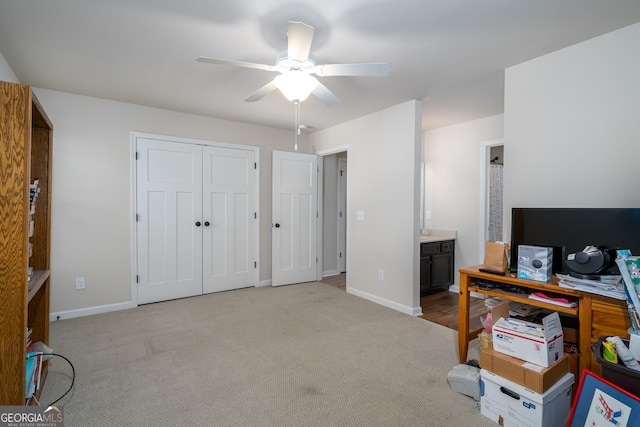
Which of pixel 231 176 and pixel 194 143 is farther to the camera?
pixel 231 176

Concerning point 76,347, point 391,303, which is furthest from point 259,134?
point 76,347

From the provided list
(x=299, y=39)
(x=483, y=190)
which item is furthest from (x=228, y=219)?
(x=483, y=190)

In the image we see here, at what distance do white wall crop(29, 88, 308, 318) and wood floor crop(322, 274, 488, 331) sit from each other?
2.95 m

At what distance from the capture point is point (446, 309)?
3799mm

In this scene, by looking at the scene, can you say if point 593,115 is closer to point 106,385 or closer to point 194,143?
point 106,385

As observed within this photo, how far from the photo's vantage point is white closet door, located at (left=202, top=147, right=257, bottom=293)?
4336mm

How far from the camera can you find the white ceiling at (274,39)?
1913 mm

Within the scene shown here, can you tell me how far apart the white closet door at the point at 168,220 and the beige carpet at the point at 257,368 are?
425mm

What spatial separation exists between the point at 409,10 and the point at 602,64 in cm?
145

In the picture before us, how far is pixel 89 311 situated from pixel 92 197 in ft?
4.15

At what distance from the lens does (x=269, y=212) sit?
190 inches

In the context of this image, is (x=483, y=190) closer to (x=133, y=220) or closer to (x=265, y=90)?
(x=265, y=90)

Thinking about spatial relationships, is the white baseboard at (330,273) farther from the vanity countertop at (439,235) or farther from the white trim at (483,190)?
the white trim at (483,190)

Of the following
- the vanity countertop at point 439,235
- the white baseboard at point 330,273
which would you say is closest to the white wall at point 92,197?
the white baseboard at point 330,273
